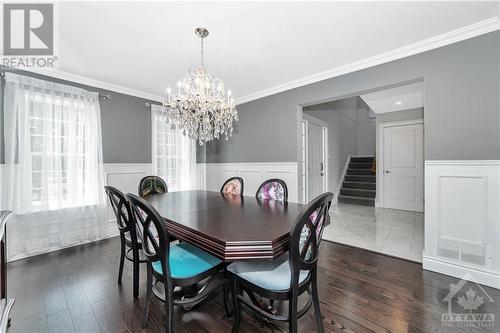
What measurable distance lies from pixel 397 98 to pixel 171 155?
4254 millimetres

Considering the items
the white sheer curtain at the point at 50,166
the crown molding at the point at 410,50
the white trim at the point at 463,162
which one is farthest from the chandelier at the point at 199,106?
the white trim at the point at 463,162

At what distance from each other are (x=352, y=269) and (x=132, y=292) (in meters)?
2.16

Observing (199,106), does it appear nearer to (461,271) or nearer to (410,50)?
(410,50)

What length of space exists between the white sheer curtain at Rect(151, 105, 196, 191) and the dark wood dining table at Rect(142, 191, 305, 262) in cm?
207

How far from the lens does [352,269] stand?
84.9 inches

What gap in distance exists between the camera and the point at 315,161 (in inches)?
187

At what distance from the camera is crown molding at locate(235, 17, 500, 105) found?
187cm

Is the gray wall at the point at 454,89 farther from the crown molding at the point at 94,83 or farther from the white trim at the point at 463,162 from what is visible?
the crown molding at the point at 94,83

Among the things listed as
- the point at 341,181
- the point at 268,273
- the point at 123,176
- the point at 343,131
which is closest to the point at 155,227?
the point at 268,273

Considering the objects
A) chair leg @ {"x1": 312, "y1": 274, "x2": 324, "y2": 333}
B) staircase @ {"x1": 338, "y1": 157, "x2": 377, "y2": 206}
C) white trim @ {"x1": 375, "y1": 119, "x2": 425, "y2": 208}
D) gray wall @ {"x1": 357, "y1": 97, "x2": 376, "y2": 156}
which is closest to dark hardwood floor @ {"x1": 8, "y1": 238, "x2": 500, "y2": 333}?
chair leg @ {"x1": 312, "y1": 274, "x2": 324, "y2": 333}

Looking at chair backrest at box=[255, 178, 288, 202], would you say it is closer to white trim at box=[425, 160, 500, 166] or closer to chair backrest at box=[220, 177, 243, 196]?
chair backrest at box=[220, 177, 243, 196]

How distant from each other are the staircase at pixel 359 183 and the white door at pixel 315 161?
1026 mm

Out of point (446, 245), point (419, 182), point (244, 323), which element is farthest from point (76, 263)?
point (419, 182)

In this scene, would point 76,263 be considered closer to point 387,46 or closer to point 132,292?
point 132,292
